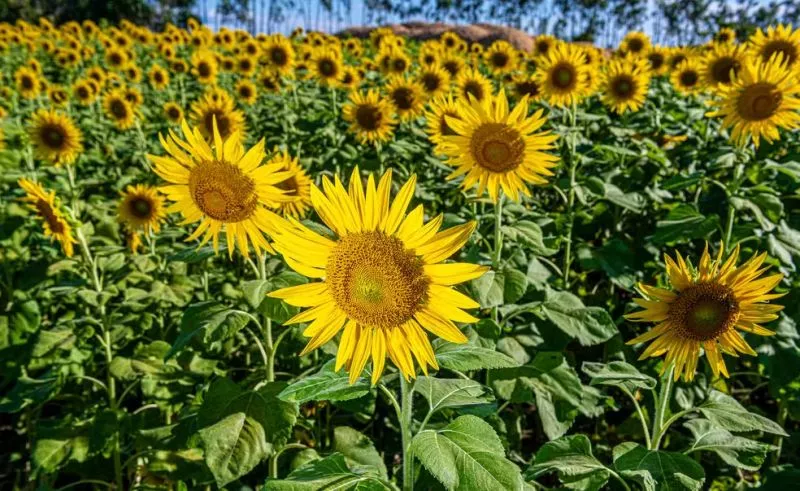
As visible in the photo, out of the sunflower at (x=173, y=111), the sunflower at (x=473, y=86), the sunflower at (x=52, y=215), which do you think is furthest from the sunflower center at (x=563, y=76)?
the sunflower at (x=173, y=111)

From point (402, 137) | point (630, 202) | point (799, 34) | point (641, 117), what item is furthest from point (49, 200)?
point (799, 34)

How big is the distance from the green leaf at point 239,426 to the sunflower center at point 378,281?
Result: 0.68 m

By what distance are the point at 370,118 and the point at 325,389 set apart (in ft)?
10.6

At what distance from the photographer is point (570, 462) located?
1.87 meters

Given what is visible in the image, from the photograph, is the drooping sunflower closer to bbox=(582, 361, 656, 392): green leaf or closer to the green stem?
the green stem

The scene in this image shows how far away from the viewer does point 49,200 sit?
3062 mm

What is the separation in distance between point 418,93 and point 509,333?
2.74m

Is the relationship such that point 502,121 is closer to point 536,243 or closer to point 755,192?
point 536,243

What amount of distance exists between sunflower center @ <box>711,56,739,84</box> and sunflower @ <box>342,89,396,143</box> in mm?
2692

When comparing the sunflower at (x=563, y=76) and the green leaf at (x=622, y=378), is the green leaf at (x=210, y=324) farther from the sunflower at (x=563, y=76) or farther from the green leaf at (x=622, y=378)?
the sunflower at (x=563, y=76)

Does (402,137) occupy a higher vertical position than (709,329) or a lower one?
higher

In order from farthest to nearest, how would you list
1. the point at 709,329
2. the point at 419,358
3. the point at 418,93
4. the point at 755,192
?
the point at 418,93, the point at 755,192, the point at 709,329, the point at 419,358

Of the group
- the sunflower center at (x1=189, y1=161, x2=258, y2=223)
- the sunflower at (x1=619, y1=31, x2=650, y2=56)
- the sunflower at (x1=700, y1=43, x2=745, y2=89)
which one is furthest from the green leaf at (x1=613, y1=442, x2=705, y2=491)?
the sunflower at (x1=619, y1=31, x2=650, y2=56)

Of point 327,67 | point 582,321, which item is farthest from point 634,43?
point 582,321
